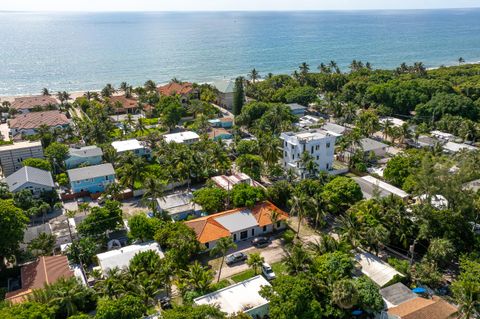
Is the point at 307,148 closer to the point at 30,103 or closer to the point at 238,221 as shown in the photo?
the point at 238,221

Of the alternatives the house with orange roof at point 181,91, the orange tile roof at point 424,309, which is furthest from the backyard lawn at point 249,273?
the house with orange roof at point 181,91

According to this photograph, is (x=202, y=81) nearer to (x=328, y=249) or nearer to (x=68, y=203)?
(x=68, y=203)

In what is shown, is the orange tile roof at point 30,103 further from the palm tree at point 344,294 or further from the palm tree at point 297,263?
the palm tree at point 344,294

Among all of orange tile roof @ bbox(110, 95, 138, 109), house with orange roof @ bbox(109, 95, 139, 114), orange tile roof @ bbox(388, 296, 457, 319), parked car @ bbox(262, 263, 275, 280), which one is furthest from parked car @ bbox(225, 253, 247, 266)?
orange tile roof @ bbox(110, 95, 138, 109)

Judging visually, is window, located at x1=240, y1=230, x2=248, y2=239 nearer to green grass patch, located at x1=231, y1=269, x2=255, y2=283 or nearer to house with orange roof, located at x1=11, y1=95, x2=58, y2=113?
green grass patch, located at x1=231, y1=269, x2=255, y2=283

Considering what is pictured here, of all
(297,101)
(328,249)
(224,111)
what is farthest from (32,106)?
(328,249)
